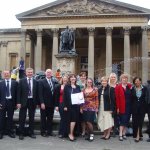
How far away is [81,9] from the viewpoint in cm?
4250

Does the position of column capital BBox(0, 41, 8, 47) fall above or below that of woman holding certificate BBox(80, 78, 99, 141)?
above

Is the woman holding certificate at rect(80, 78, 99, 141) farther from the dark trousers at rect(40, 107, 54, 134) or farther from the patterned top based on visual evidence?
the dark trousers at rect(40, 107, 54, 134)

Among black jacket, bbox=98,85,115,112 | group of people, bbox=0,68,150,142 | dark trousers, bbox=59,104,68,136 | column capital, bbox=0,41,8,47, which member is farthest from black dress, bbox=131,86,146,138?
column capital, bbox=0,41,8,47

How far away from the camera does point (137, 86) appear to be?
31.1ft

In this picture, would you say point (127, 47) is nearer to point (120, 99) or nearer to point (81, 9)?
point (81, 9)

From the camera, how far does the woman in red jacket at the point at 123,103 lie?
31.1 ft

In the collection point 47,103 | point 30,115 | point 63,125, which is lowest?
point 63,125

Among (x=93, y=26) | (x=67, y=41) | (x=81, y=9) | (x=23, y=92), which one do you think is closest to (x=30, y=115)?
(x=23, y=92)

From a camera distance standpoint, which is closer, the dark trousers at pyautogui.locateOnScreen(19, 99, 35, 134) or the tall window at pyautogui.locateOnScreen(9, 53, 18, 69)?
the dark trousers at pyautogui.locateOnScreen(19, 99, 35, 134)

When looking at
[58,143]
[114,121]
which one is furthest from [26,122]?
[114,121]

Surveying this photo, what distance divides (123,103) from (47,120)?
7.58ft

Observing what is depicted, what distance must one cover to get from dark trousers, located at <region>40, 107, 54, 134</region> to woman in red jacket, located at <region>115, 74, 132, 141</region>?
6.61 feet

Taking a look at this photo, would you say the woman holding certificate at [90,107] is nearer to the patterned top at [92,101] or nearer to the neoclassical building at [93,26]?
the patterned top at [92,101]

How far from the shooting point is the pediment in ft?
137
